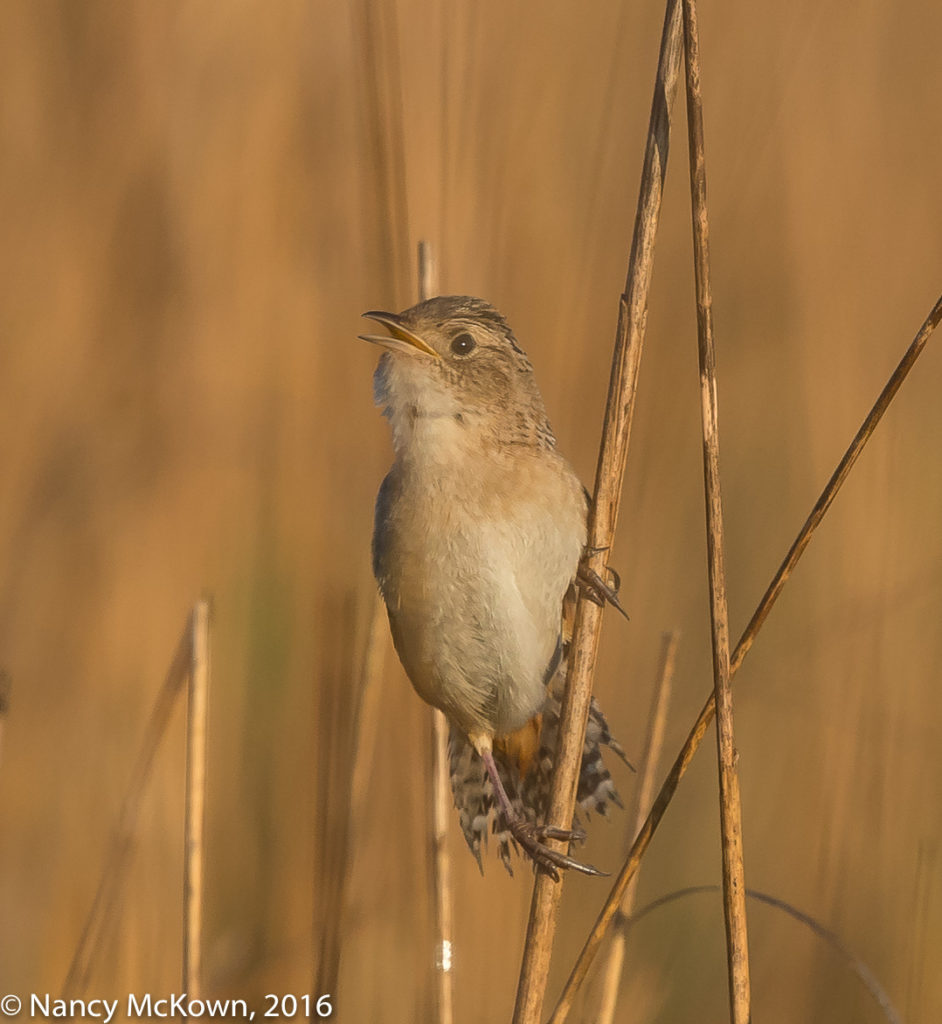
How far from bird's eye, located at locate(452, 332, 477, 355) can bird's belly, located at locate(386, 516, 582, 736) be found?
1.17ft

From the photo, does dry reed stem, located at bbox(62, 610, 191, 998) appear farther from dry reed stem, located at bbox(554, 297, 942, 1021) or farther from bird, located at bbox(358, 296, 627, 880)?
dry reed stem, located at bbox(554, 297, 942, 1021)

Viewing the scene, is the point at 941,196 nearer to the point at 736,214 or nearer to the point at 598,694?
the point at 736,214

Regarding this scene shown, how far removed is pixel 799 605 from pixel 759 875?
88 centimetres

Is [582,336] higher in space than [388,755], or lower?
higher

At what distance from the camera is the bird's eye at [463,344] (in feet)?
8.62

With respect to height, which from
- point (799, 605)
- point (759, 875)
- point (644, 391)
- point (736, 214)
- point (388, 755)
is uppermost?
point (736, 214)

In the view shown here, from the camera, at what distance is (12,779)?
389 centimetres

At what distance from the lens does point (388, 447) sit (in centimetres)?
430

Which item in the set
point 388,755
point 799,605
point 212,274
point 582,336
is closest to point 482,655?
point 388,755

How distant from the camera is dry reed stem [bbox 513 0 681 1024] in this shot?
1.98 metres

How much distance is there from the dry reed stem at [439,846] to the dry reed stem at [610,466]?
488 millimetres

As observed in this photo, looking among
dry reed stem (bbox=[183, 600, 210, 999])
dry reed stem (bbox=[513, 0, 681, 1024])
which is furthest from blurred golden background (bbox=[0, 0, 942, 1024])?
dry reed stem (bbox=[513, 0, 681, 1024])

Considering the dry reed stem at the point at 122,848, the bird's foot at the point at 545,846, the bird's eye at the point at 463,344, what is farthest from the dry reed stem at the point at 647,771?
the dry reed stem at the point at 122,848

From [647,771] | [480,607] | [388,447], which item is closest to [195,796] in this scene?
[480,607]
